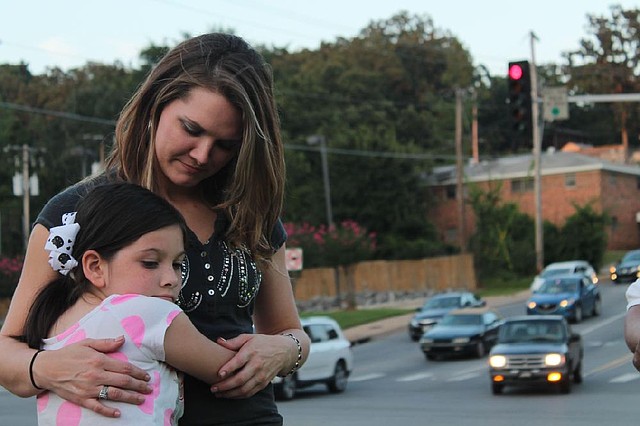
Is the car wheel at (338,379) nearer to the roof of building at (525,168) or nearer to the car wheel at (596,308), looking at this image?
the car wheel at (596,308)

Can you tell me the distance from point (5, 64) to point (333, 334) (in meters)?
66.0

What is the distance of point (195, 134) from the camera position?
3566mm

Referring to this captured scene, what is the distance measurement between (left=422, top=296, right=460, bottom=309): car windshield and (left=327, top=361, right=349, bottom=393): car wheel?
14.5 metres

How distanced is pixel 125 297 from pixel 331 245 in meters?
45.5

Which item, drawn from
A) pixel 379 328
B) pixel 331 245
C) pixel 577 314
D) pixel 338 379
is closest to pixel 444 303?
pixel 379 328

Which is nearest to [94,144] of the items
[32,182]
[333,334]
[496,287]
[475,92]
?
[32,182]

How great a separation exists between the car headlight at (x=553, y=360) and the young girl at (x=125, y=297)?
21934 mm

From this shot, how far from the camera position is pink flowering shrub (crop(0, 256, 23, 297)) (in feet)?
149

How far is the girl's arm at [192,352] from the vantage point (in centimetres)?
321

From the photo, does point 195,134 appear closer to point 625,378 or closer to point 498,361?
point 498,361

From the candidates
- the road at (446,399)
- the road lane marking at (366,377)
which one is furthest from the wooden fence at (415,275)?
the road lane marking at (366,377)

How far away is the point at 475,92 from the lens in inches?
3962

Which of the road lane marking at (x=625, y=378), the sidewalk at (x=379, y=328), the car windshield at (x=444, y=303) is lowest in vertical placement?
the sidewalk at (x=379, y=328)

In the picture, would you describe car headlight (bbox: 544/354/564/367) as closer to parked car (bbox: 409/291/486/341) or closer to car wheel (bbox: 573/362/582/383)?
car wheel (bbox: 573/362/582/383)
